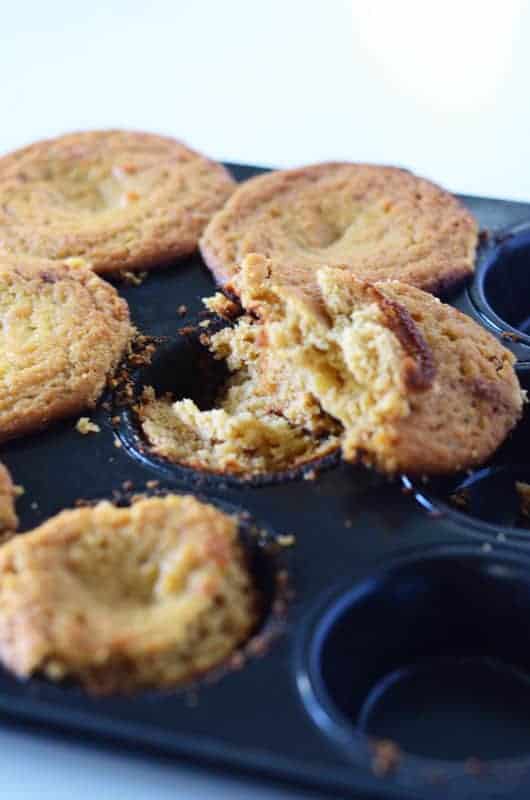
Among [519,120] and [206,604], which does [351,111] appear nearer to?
[519,120]

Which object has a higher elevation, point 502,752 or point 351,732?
point 351,732

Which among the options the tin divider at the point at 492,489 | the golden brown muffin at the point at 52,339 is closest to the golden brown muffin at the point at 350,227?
the golden brown muffin at the point at 52,339

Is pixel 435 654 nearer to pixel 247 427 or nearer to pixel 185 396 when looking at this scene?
pixel 247 427

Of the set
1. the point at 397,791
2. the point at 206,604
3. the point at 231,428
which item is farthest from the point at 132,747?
the point at 231,428

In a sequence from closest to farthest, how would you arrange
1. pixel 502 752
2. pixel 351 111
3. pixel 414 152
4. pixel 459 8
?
pixel 502 752 < pixel 414 152 < pixel 351 111 < pixel 459 8

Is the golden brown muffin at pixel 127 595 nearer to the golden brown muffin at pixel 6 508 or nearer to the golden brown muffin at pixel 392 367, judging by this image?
the golden brown muffin at pixel 6 508

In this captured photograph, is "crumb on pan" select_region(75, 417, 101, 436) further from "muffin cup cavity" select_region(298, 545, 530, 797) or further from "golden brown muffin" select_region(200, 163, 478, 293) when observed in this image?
"muffin cup cavity" select_region(298, 545, 530, 797)

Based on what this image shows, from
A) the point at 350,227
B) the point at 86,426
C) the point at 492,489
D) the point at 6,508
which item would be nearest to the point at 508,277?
the point at 350,227
